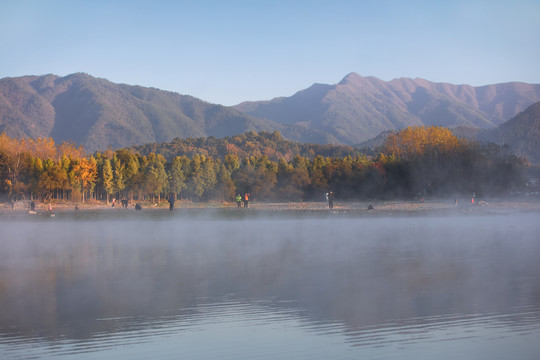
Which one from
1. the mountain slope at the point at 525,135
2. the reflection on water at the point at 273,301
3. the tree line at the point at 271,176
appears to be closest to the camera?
the reflection on water at the point at 273,301

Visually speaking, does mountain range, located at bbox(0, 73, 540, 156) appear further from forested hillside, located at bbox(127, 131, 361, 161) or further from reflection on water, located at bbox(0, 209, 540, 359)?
reflection on water, located at bbox(0, 209, 540, 359)

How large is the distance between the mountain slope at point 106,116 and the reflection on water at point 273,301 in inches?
4811

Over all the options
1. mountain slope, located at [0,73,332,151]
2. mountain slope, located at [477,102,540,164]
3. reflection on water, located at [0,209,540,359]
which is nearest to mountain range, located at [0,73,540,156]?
mountain slope, located at [0,73,332,151]

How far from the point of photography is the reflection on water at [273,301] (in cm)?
598

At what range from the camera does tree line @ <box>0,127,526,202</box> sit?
50.2m

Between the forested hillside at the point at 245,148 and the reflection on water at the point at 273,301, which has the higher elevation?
the forested hillside at the point at 245,148

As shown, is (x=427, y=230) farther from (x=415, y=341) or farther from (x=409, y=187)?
(x=409, y=187)

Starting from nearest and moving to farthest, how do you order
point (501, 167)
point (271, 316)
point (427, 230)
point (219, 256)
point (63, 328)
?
point (63, 328) → point (271, 316) → point (219, 256) → point (427, 230) → point (501, 167)

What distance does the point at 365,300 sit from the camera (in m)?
8.02

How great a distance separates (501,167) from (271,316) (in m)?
47.6

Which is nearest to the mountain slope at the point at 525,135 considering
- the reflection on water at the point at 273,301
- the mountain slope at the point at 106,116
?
the mountain slope at the point at 106,116

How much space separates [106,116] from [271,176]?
98.6m

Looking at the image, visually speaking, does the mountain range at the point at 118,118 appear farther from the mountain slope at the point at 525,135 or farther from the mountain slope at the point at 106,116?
the mountain slope at the point at 525,135

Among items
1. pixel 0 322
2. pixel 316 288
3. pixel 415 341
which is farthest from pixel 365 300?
pixel 0 322
